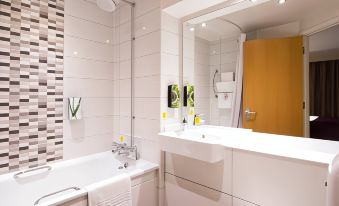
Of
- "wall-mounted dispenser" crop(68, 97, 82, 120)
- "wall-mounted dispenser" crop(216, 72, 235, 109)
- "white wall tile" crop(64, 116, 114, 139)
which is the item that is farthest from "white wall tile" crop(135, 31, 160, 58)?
"white wall tile" crop(64, 116, 114, 139)

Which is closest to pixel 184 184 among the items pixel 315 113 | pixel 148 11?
pixel 315 113

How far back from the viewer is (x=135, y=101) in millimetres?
2258

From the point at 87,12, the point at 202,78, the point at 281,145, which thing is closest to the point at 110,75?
the point at 87,12

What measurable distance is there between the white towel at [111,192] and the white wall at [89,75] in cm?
85

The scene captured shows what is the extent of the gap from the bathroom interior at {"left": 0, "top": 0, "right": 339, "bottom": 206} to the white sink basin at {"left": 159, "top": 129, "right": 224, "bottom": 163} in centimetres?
1

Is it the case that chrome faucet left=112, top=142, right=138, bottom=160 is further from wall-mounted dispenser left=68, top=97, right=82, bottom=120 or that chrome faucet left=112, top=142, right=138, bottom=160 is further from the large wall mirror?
the large wall mirror

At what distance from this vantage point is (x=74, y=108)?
212 cm

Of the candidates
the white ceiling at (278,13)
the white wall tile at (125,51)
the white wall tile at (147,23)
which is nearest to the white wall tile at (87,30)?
the white wall tile at (125,51)

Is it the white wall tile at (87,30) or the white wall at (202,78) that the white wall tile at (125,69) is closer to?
the white wall tile at (87,30)

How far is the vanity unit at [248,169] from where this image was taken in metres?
1.15

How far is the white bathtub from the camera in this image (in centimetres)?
166

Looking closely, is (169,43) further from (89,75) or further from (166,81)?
(89,75)

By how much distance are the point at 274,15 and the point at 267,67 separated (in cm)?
42

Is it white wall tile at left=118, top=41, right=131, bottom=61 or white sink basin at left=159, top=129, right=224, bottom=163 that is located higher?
white wall tile at left=118, top=41, right=131, bottom=61
